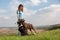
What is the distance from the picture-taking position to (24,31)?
14.6 meters

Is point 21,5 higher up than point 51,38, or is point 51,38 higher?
point 21,5

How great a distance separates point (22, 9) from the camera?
14.2 m

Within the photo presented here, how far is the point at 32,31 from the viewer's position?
49.4 ft

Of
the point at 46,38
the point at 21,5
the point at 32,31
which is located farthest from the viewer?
the point at 32,31

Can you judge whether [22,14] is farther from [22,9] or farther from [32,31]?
[32,31]

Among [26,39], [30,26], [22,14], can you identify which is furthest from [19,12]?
[26,39]

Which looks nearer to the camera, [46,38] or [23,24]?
[46,38]

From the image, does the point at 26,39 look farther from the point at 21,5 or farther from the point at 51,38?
the point at 21,5

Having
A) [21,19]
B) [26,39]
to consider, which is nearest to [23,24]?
[21,19]

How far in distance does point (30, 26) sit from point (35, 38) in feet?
8.67

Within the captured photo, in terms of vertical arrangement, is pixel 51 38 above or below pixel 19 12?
below

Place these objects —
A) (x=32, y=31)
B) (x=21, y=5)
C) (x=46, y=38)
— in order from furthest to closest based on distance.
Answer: (x=32, y=31) → (x=21, y=5) → (x=46, y=38)

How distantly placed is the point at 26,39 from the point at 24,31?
2.64m

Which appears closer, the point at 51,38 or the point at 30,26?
the point at 51,38
